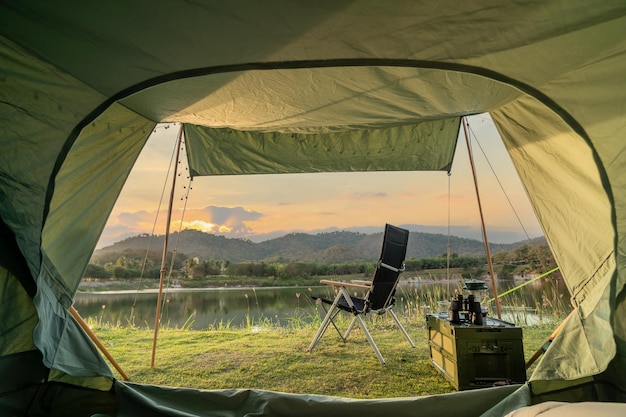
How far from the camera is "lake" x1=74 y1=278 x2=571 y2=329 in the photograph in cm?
437

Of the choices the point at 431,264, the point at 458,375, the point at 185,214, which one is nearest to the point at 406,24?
the point at 458,375

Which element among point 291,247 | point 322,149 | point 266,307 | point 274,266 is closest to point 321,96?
point 322,149

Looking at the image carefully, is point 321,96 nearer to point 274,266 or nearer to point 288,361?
point 288,361

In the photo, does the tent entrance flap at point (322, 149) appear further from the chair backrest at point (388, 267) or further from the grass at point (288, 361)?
the grass at point (288, 361)

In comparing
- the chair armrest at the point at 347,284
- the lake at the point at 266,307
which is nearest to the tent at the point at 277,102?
the chair armrest at the point at 347,284

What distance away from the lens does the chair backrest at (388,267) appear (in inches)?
119

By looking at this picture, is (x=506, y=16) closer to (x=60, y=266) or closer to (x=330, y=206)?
(x=60, y=266)

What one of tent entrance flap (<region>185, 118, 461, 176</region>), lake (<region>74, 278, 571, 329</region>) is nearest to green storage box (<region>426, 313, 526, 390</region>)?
tent entrance flap (<region>185, 118, 461, 176</region>)

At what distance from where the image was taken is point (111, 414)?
172 centimetres

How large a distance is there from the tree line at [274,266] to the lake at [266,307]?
0.30 meters

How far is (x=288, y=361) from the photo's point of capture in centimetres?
288

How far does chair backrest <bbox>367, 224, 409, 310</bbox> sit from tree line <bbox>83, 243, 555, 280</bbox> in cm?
88

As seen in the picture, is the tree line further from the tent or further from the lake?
the tent

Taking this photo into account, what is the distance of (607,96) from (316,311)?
412 cm
